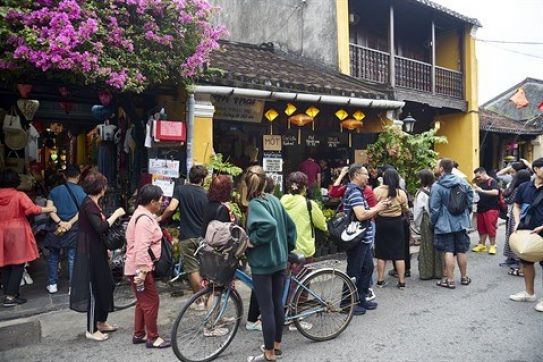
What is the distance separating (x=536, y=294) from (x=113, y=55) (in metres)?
6.84

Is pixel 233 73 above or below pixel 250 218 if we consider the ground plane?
above

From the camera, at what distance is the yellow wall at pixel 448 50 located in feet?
49.1

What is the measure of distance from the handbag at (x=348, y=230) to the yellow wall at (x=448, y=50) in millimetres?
12008

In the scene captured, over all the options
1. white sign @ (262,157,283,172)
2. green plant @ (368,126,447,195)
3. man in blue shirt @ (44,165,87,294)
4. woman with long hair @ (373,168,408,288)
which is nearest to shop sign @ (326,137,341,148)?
green plant @ (368,126,447,195)

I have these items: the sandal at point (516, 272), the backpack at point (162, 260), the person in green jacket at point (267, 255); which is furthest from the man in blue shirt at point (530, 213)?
the backpack at point (162, 260)

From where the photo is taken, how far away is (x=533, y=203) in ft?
18.3

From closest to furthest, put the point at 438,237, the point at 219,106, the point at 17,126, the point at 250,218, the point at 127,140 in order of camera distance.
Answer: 1. the point at 250,218
2. the point at 438,237
3. the point at 17,126
4. the point at 127,140
5. the point at 219,106

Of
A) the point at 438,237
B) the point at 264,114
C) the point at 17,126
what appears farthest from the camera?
the point at 264,114

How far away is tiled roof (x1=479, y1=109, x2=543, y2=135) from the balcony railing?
3.15m

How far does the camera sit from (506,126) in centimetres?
→ 1853

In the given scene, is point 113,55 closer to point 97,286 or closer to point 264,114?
point 97,286

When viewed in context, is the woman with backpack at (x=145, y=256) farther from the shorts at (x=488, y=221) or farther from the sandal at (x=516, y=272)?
the shorts at (x=488, y=221)

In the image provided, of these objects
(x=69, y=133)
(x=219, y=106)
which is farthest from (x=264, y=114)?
(x=69, y=133)

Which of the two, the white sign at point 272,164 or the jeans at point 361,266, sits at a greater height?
the white sign at point 272,164
